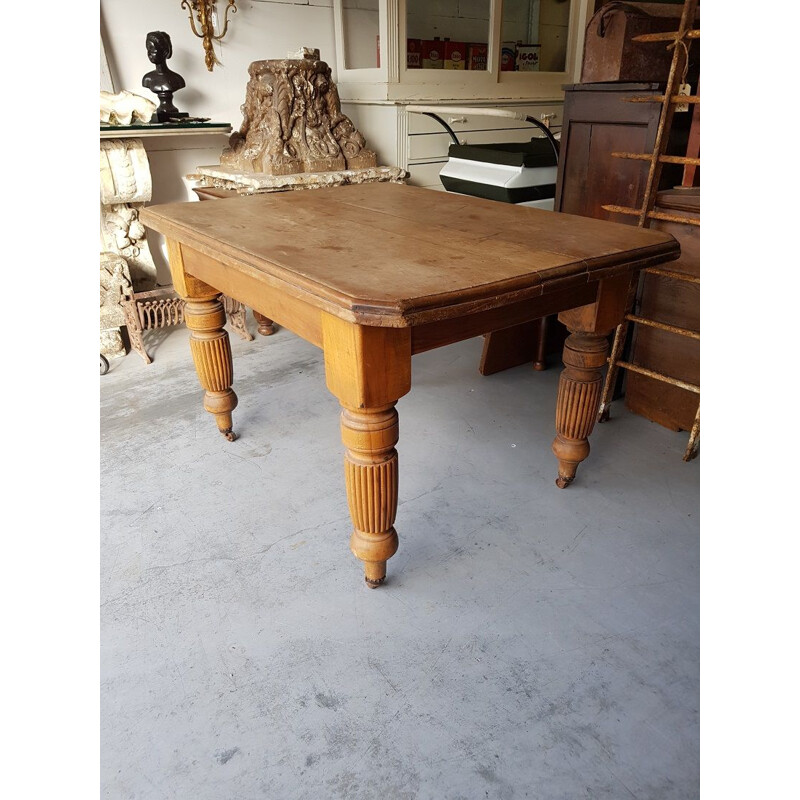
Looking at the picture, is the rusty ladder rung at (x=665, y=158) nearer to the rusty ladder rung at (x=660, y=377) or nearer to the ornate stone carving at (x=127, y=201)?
the rusty ladder rung at (x=660, y=377)

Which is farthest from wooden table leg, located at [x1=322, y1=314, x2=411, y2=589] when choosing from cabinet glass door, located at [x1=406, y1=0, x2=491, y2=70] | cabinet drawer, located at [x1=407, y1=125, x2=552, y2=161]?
cabinet glass door, located at [x1=406, y1=0, x2=491, y2=70]

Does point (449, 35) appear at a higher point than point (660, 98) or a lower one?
higher

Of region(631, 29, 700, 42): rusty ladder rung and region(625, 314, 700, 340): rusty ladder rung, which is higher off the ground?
region(631, 29, 700, 42): rusty ladder rung

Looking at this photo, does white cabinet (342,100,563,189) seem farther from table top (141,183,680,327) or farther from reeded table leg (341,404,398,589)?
reeded table leg (341,404,398,589)

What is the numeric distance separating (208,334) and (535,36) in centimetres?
326

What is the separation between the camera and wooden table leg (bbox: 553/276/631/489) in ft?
5.34

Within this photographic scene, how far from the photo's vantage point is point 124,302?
9.79 ft

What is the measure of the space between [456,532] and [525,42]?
351cm

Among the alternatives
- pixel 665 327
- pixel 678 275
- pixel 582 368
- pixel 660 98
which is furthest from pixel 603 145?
pixel 582 368

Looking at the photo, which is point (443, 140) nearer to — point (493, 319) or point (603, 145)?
point (603, 145)

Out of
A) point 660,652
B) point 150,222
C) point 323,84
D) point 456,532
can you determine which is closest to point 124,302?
point 150,222

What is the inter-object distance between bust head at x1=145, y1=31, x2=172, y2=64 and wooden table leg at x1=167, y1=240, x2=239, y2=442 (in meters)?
1.51

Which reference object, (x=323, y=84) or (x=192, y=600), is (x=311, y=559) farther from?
(x=323, y=84)

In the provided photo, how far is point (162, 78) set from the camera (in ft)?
9.77
